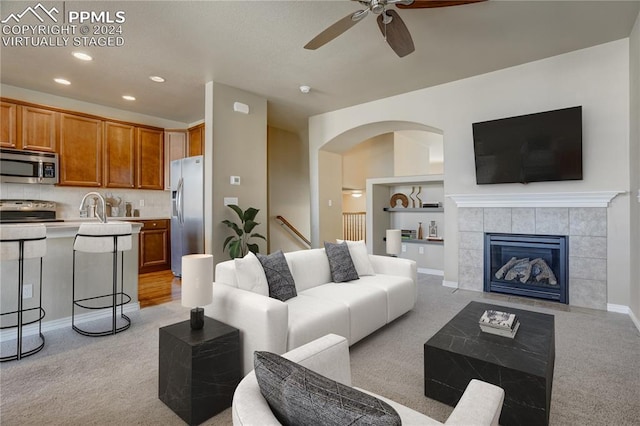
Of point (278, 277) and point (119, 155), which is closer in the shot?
point (278, 277)

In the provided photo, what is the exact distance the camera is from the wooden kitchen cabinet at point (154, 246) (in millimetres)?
5598

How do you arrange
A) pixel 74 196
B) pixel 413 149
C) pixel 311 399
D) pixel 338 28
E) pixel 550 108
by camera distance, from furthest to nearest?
pixel 413 149
pixel 74 196
pixel 550 108
pixel 338 28
pixel 311 399

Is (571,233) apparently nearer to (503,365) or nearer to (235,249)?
(503,365)

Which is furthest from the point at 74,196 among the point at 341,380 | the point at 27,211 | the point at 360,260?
the point at 341,380

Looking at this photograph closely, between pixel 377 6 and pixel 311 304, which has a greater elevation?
pixel 377 6

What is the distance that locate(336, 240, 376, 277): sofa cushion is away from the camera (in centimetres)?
353

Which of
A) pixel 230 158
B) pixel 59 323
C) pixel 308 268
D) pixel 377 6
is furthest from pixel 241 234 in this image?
pixel 377 6

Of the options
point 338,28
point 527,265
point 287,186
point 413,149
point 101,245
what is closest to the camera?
point 338,28

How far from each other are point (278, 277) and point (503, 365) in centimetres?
163

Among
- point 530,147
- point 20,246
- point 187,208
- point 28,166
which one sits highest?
point 530,147

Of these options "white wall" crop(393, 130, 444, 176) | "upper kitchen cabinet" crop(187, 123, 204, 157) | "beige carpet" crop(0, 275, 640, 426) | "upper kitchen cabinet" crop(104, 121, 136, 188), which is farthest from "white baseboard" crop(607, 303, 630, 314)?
"upper kitchen cabinet" crop(104, 121, 136, 188)

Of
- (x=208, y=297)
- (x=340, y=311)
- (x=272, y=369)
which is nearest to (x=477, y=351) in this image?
(x=340, y=311)

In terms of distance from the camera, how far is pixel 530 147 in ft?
12.9

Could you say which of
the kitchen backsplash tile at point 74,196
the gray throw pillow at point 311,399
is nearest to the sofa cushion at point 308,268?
the gray throw pillow at point 311,399
